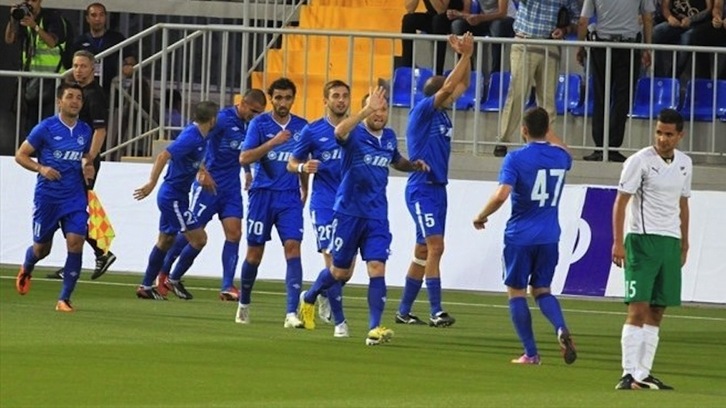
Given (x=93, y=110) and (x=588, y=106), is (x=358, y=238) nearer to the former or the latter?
(x=93, y=110)

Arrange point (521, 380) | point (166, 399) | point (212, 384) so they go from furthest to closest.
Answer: point (521, 380) → point (212, 384) → point (166, 399)

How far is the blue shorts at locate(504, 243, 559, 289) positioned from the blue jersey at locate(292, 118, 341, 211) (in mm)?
2765

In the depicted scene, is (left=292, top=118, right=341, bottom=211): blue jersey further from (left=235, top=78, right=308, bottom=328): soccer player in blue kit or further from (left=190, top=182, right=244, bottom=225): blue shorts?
(left=190, top=182, right=244, bottom=225): blue shorts

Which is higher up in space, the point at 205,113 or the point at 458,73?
the point at 458,73

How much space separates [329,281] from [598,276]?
636 cm

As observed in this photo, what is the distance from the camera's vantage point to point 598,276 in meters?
23.2

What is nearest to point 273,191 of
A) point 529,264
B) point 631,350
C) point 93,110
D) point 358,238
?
point 358,238

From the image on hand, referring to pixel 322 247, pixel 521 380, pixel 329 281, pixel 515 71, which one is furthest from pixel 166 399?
pixel 515 71

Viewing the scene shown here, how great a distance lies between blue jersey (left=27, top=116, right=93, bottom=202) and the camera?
64.6 ft

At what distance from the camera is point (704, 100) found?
81.8 feet

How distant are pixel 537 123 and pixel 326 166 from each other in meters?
3.41

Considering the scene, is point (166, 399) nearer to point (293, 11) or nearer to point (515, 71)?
point (515, 71)

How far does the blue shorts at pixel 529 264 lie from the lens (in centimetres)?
1579

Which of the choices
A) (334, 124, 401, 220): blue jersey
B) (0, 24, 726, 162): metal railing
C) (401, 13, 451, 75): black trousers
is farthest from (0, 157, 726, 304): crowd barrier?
(334, 124, 401, 220): blue jersey
